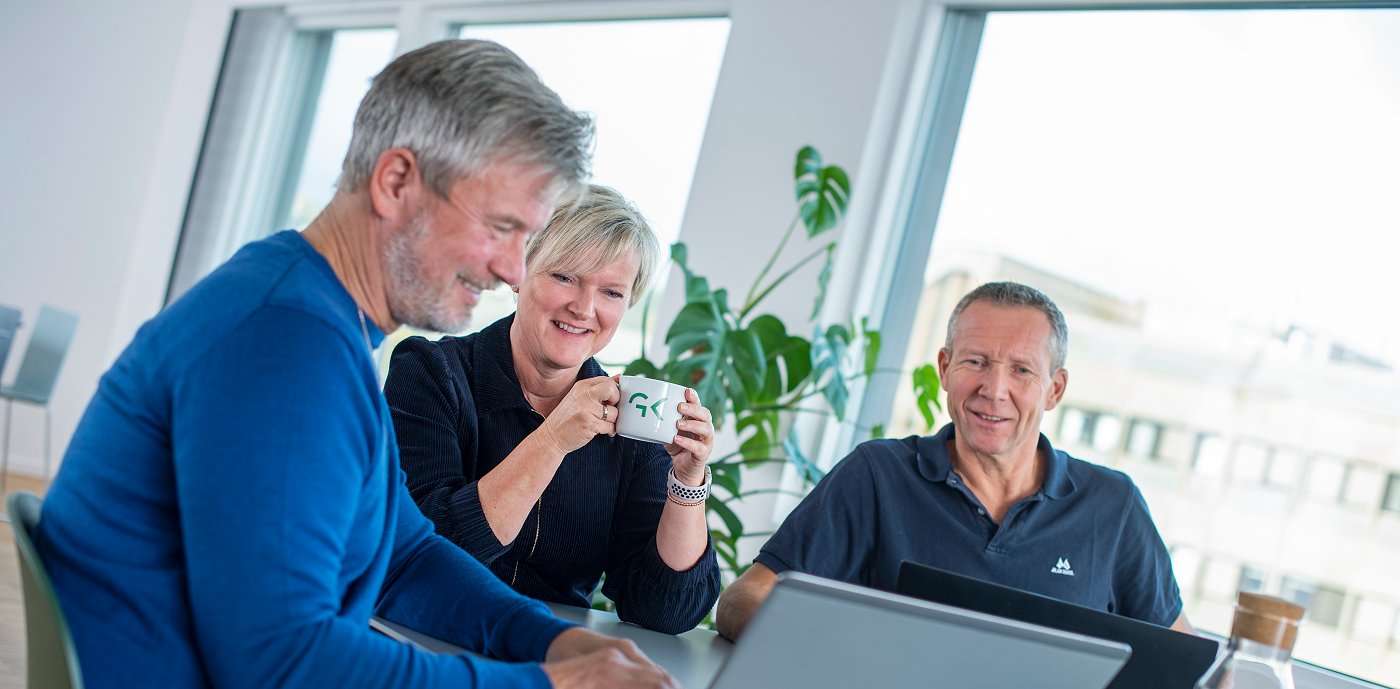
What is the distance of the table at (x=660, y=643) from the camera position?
126cm

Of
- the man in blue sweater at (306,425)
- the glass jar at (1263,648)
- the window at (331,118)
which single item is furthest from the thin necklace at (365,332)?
the window at (331,118)

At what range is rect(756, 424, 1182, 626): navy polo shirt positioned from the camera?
1.86 metres

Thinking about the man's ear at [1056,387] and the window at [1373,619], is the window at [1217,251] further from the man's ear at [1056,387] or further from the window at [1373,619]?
the man's ear at [1056,387]

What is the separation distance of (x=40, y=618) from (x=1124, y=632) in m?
1.04

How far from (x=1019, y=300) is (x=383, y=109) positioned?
1.31m

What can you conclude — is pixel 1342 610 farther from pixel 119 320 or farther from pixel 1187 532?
pixel 119 320

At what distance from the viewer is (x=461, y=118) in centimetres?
100

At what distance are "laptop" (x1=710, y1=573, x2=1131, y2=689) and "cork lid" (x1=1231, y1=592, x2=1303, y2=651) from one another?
0.11m

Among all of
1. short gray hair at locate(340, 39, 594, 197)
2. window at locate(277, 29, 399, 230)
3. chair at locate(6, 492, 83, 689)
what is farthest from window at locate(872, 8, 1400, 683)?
window at locate(277, 29, 399, 230)

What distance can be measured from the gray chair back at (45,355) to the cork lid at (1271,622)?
519cm

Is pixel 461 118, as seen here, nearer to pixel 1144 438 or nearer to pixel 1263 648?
pixel 1263 648

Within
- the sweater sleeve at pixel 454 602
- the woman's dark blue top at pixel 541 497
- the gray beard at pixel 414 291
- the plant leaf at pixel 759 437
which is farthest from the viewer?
the plant leaf at pixel 759 437

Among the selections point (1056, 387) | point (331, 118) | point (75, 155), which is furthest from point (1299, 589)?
point (75, 155)

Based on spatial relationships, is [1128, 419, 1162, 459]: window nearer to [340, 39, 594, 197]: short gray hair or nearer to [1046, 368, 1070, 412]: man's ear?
[1046, 368, 1070, 412]: man's ear
